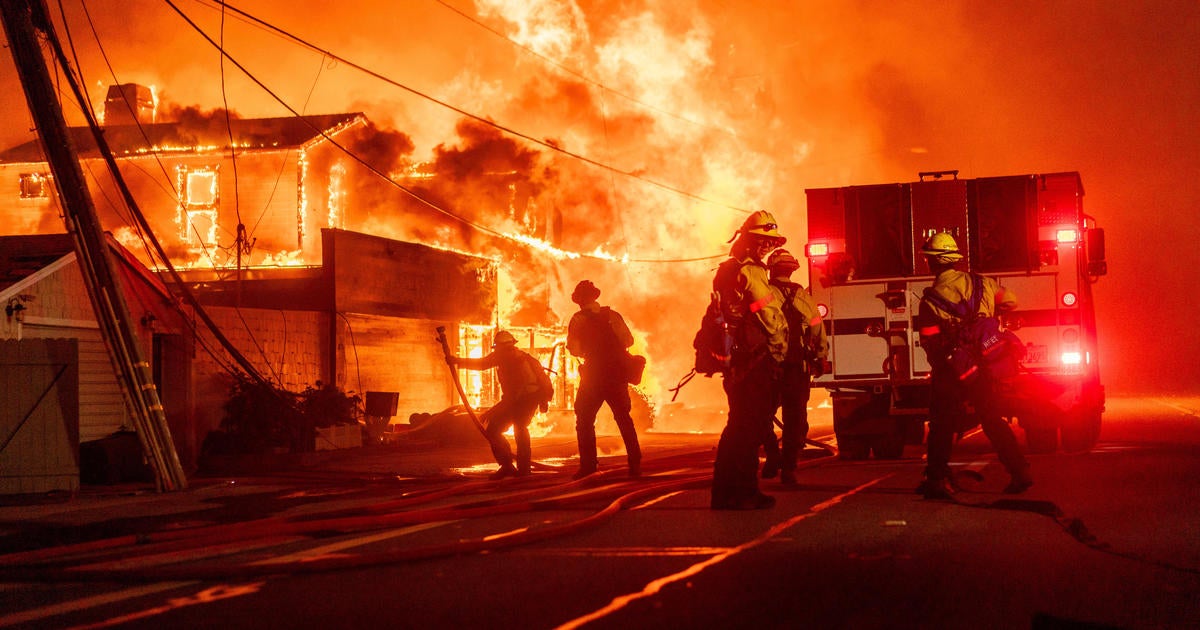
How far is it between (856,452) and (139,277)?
10129mm

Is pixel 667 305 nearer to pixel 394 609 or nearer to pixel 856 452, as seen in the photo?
pixel 856 452

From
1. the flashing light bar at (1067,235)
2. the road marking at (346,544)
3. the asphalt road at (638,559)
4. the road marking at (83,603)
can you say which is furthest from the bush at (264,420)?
the road marking at (83,603)

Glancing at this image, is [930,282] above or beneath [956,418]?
above

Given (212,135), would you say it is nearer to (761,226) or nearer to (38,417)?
(38,417)

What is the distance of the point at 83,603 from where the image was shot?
592 cm

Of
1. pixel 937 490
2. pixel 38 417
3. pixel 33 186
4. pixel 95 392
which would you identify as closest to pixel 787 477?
pixel 937 490

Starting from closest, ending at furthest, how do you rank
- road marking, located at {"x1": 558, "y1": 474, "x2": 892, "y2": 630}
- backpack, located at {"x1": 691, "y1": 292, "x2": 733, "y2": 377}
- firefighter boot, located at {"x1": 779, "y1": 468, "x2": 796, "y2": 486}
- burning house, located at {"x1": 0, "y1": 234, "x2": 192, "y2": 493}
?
1. road marking, located at {"x1": 558, "y1": 474, "x2": 892, "y2": 630}
2. backpack, located at {"x1": 691, "y1": 292, "x2": 733, "y2": 377}
3. firefighter boot, located at {"x1": 779, "y1": 468, "x2": 796, "y2": 486}
4. burning house, located at {"x1": 0, "y1": 234, "x2": 192, "y2": 493}

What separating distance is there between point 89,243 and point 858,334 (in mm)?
8439

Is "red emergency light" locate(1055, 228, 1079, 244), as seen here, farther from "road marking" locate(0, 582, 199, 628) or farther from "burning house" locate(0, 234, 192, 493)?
"road marking" locate(0, 582, 199, 628)

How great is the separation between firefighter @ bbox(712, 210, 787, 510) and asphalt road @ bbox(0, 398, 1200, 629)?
10.3 inches

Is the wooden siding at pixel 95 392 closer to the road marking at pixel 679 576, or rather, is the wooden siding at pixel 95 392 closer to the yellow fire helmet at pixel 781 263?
the yellow fire helmet at pixel 781 263

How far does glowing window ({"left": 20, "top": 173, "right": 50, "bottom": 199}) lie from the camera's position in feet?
127

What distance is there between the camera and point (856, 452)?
15.3 metres

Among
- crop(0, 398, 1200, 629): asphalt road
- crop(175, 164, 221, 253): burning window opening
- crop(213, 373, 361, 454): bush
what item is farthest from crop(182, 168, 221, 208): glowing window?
crop(0, 398, 1200, 629): asphalt road
